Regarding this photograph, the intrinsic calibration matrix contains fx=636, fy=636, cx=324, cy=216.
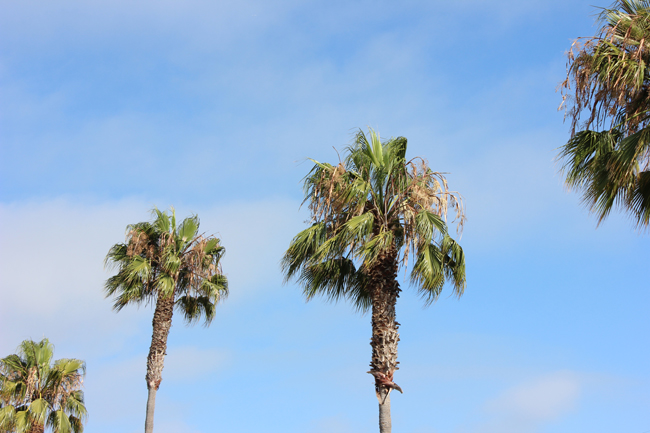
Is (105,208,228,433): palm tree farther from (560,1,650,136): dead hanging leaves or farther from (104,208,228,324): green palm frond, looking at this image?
(560,1,650,136): dead hanging leaves

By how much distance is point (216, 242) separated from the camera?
20891 millimetres

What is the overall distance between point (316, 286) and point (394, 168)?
301 centimetres

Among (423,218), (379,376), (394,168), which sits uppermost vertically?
(394,168)

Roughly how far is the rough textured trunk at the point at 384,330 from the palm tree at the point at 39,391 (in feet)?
44.9

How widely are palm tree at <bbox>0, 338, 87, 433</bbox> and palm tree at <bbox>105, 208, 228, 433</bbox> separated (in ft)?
14.2

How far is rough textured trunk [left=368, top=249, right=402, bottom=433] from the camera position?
1188 cm

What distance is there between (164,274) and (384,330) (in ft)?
31.0

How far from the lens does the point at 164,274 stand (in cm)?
1942

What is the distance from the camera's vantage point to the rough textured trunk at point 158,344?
18.8 m

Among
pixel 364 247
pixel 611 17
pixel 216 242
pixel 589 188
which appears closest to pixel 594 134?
pixel 589 188

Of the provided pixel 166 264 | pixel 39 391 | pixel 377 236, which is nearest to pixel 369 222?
pixel 377 236

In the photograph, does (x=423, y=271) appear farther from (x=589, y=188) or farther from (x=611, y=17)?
(x=611, y=17)

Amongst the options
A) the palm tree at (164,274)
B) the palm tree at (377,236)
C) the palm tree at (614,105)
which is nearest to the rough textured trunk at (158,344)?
the palm tree at (164,274)

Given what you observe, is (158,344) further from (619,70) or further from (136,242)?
(619,70)
